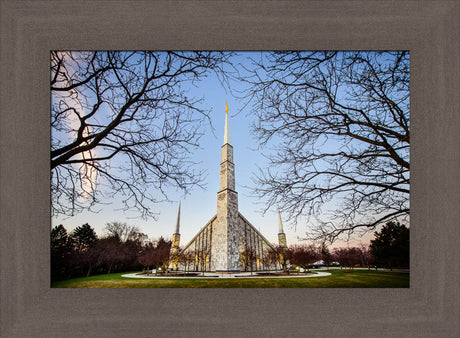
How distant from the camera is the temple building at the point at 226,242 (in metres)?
2.85

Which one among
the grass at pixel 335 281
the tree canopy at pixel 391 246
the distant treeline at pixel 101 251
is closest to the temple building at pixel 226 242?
the distant treeline at pixel 101 251

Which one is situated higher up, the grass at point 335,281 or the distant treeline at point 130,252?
the distant treeline at point 130,252

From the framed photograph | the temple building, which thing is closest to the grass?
the framed photograph

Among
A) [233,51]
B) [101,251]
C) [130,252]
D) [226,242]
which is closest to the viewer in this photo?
[233,51]

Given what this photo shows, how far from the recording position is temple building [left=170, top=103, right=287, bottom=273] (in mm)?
2850

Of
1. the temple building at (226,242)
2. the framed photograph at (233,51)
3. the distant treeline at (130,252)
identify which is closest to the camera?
the framed photograph at (233,51)

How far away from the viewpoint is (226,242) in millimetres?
8445

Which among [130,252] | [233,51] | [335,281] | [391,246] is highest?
[233,51]

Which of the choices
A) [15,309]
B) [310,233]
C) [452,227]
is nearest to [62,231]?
[15,309]

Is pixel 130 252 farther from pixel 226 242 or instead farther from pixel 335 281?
pixel 226 242

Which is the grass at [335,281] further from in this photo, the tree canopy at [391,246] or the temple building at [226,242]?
the temple building at [226,242]

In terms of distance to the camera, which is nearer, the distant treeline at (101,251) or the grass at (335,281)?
the grass at (335,281)

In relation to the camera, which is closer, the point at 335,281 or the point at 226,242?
the point at 335,281

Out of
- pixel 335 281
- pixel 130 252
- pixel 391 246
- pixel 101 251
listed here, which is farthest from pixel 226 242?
pixel 391 246
